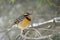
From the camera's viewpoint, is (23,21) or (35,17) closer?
(23,21)

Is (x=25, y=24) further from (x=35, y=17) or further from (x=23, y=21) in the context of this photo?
(x=35, y=17)

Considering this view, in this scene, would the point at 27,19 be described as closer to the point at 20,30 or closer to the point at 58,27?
the point at 20,30

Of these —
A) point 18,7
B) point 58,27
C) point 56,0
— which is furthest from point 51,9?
point 58,27

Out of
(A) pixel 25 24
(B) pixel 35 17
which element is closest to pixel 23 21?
(A) pixel 25 24

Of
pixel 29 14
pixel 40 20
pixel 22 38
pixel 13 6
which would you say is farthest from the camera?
pixel 13 6

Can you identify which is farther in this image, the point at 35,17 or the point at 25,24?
the point at 35,17

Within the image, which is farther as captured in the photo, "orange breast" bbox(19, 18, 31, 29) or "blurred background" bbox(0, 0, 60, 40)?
"orange breast" bbox(19, 18, 31, 29)

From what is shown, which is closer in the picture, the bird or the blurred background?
the blurred background

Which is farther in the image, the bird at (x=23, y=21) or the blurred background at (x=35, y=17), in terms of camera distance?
the bird at (x=23, y=21)
